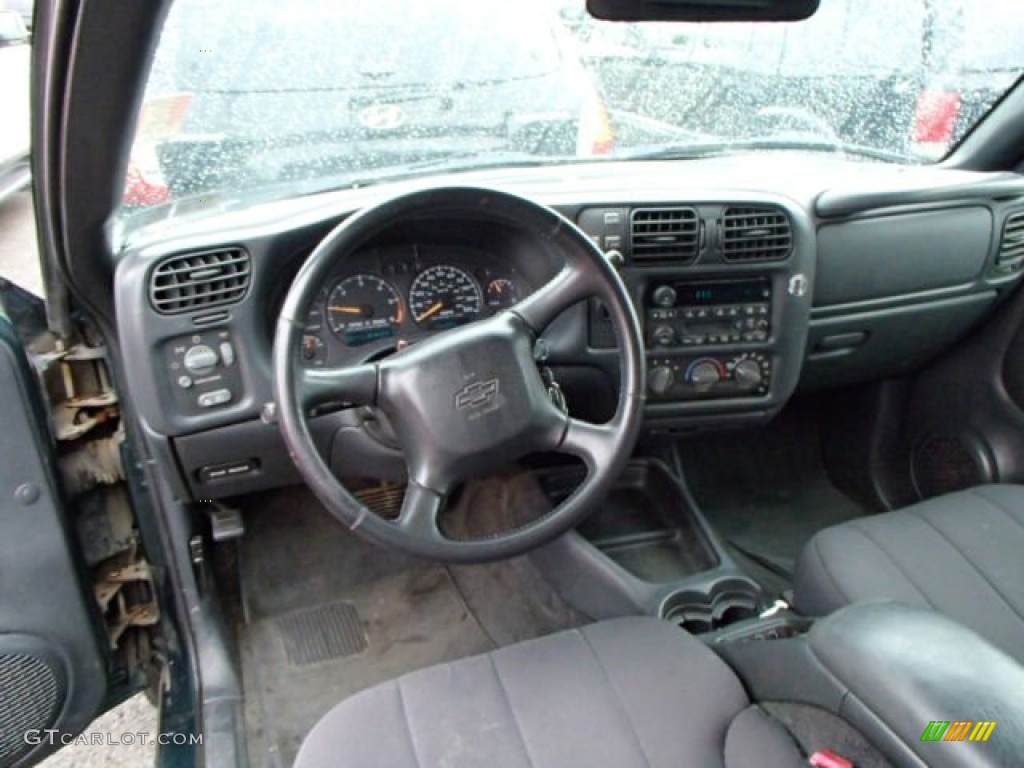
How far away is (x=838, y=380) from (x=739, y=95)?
2.62 feet

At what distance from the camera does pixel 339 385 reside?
1.40 metres

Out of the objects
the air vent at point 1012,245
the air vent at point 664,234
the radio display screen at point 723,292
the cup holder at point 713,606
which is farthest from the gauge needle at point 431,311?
the air vent at point 1012,245

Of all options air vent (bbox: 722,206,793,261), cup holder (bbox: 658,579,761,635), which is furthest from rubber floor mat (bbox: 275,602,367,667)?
air vent (bbox: 722,206,793,261)

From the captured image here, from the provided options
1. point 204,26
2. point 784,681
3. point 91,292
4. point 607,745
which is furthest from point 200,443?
point 784,681

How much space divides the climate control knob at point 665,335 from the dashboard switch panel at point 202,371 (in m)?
0.88

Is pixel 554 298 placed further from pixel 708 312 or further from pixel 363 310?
pixel 708 312

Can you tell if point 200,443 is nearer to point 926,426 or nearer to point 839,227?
point 839,227

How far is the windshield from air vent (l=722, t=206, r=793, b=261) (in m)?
0.34

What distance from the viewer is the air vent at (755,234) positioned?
189 centimetres

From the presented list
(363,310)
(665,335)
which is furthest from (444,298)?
(665,335)

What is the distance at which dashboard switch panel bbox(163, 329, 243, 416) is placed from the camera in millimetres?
1564

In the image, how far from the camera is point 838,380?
2396 millimetres

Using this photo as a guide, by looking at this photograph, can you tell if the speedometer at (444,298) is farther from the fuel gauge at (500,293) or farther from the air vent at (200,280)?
the air vent at (200,280)

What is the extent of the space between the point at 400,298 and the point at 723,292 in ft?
2.39
